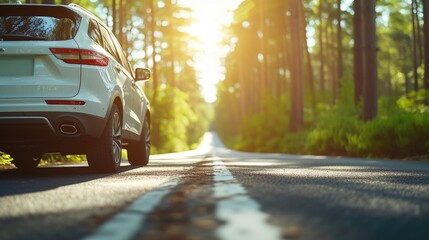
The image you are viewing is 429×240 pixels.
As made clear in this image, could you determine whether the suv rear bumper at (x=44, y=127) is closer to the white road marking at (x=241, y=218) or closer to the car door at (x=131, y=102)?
the car door at (x=131, y=102)

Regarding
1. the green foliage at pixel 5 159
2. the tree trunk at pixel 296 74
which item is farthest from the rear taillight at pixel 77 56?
the tree trunk at pixel 296 74

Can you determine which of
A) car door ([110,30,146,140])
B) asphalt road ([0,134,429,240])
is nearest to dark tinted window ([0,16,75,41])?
car door ([110,30,146,140])

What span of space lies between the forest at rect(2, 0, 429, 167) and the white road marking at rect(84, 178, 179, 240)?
10501 millimetres

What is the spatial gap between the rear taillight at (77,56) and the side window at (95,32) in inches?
15.1

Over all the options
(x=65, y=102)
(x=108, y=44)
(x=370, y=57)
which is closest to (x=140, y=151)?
(x=108, y=44)

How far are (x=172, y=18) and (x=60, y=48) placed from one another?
46.2 m

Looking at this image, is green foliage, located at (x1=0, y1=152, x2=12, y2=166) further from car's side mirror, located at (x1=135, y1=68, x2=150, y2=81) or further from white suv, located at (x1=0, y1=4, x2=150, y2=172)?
car's side mirror, located at (x1=135, y1=68, x2=150, y2=81)

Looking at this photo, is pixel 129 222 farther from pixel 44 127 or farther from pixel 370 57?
pixel 370 57

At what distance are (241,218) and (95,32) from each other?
475 centimetres

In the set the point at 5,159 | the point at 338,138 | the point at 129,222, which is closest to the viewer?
the point at 129,222

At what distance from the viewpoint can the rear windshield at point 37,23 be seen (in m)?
6.14

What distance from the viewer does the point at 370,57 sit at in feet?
60.3

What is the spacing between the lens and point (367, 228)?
267 cm

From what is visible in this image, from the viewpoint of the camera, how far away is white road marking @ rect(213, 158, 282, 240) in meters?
2.28
